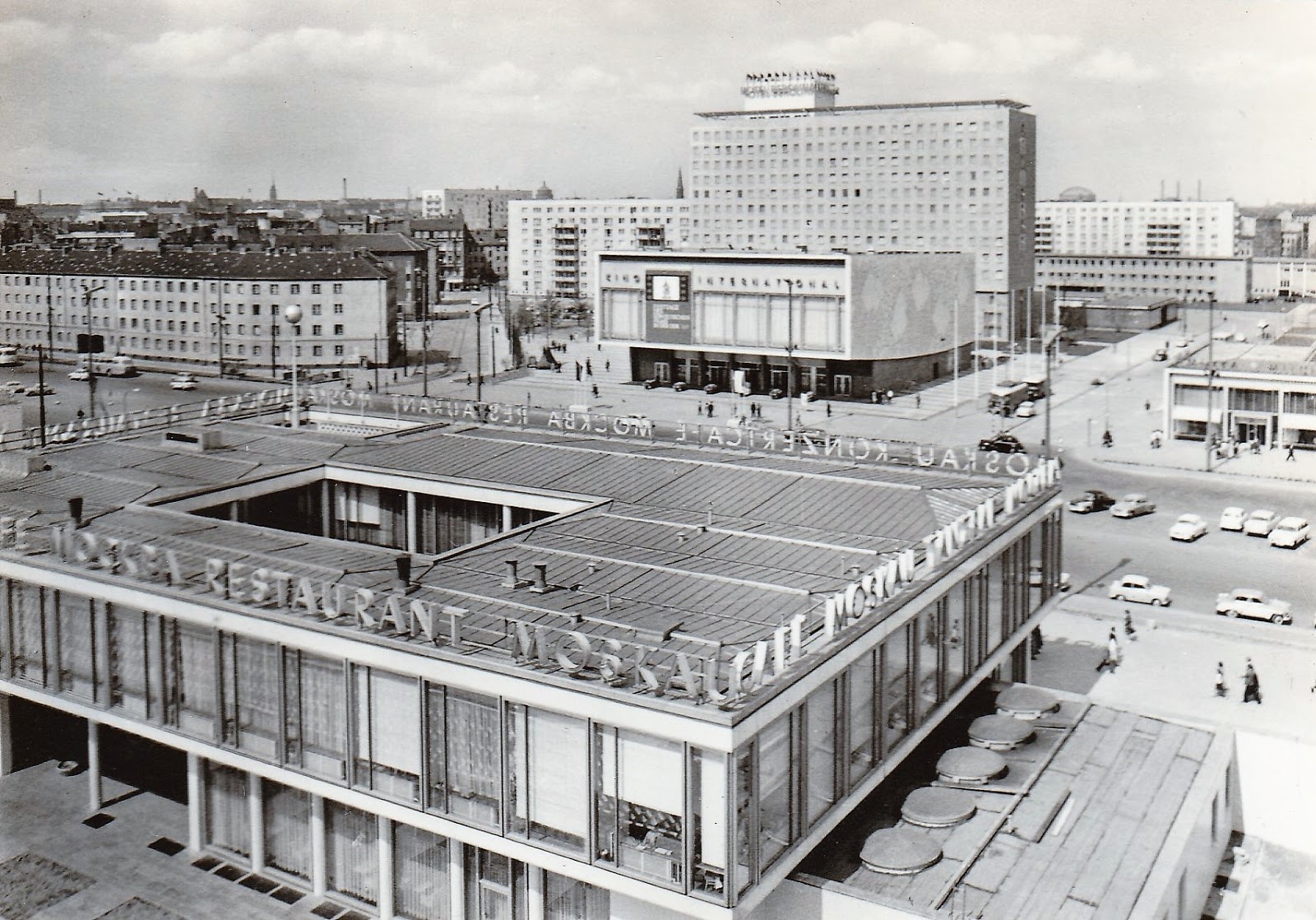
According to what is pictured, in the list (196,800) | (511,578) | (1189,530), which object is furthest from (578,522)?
(1189,530)

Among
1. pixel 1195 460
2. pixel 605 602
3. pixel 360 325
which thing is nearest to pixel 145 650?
pixel 605 602

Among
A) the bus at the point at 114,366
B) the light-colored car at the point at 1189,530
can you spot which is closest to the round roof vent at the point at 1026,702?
the light-colored car at the point at 1189,530

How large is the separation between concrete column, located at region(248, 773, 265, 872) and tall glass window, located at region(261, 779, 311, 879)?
0.36 feet

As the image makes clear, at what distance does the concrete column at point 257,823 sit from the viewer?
29.1 m

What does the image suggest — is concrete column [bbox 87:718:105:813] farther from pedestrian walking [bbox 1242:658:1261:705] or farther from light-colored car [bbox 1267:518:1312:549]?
light-colored car [bbox 1267:518:1312:549]

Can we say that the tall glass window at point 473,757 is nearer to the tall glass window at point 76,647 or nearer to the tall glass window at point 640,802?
the tall glass window at point 640,802

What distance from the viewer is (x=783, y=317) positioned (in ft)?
353

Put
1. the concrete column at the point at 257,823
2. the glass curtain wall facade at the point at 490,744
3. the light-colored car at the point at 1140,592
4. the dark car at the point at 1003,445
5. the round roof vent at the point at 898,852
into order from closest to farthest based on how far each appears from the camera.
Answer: the glass curtain wall facade at the point at 490,744, the round roof vent at the point at 898,852, the concrete column at the point at 257,823, the light-colored car at the point at 1140,592, the dark car at the point at 1003,445

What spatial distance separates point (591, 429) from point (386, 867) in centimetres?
2424

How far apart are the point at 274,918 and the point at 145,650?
273 inches

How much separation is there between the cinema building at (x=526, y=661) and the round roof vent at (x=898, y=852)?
0.94 m

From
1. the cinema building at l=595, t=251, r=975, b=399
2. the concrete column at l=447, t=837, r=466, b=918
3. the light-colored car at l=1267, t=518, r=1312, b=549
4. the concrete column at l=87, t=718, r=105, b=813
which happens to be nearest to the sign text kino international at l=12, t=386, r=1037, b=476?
the concrete column at l=87, t=718, r=105, b=813

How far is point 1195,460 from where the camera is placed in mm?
84938

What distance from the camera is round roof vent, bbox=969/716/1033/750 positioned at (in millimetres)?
31172
